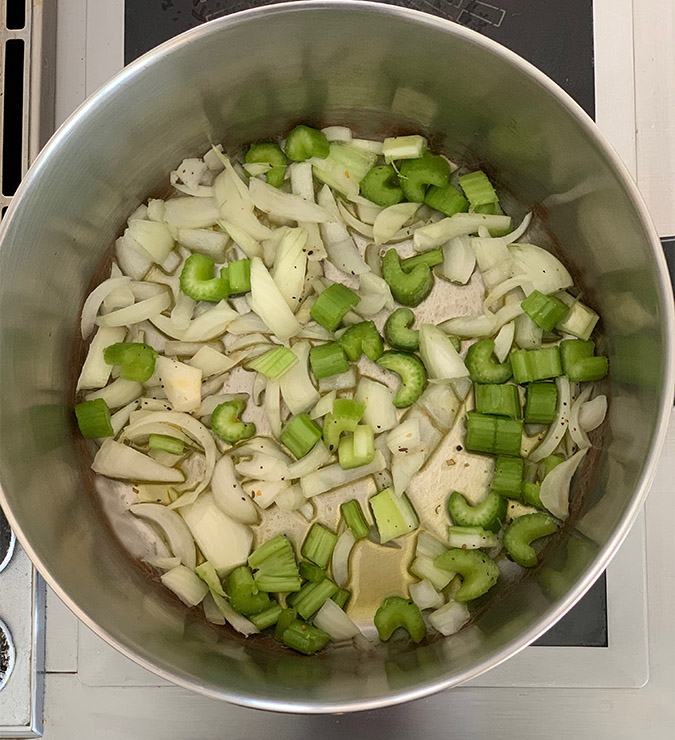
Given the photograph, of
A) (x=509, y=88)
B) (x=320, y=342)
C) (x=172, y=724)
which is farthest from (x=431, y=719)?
(x=509, y=88)

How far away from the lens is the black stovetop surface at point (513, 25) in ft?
3.72

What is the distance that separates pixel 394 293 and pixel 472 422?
0.24 meters

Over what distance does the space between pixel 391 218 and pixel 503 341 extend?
27cm

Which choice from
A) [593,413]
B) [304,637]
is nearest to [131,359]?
[304,637]

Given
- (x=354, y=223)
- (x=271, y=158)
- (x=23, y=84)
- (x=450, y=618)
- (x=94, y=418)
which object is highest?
(x=23, y=84)

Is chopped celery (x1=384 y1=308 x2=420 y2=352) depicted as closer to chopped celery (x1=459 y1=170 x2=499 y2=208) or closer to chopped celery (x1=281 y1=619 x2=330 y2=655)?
chopped celery (x1=459 y1=170 x2=499 y2=208)

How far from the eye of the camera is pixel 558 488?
110 cm

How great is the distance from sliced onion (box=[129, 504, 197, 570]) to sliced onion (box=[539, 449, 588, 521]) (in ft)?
1.78

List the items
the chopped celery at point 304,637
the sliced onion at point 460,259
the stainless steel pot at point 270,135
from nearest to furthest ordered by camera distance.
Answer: the stainless steel pot at point 270,135, the chopped celery at point 304,637, the sliced onion at point 460,259

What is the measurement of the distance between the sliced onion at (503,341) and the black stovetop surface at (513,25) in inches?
14.1

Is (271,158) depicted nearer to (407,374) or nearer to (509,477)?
(407,374)

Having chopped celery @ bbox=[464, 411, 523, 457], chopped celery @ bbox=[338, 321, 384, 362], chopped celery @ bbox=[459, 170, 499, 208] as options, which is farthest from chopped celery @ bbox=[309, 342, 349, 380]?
chopped celery @ bbox=[459, 170, 499, 208]

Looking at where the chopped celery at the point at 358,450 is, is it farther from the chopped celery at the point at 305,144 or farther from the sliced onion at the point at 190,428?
the chopped celery at the point at 305,144

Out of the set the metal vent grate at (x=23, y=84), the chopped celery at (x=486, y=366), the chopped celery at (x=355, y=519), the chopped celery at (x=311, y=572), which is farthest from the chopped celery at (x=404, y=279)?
the metal vent grate at (x=23, y=84)
